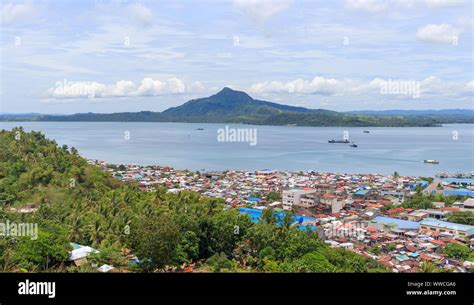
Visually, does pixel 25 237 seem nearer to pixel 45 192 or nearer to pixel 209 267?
pixel 209 267

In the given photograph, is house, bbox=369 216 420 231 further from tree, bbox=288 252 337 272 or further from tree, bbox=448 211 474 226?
tree, bbox=288 252 337 272

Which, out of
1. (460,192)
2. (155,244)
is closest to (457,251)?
(155,244)

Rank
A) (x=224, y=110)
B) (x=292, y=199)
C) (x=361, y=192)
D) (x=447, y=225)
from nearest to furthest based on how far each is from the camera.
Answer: (x=447, y=225) < (x=292, y=199) < (x=361, y=192) < (x=224, y=110)

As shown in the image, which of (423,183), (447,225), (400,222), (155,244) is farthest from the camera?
(423,183)

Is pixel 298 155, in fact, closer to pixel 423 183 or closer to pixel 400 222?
pixel 423 183

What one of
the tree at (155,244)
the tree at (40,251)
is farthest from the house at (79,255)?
the tree at (155,244)
